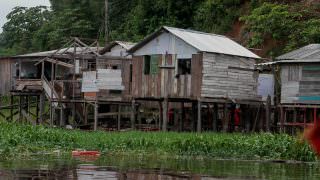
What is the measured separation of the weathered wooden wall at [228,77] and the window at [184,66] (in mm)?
1242

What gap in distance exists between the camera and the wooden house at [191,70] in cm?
2883

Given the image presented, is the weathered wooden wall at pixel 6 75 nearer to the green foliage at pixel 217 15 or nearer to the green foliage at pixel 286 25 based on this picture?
the green foliage at pixel 217 15

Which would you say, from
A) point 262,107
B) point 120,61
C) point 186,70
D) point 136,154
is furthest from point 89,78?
point 136,154

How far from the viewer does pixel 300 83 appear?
27.0m

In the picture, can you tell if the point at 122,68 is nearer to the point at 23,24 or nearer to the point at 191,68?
the point at 191,68

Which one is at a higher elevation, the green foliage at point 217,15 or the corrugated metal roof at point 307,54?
the green foliage at point 217,15

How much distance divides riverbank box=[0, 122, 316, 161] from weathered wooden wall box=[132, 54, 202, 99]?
6.50 meters

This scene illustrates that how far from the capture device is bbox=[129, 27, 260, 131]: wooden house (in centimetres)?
2883

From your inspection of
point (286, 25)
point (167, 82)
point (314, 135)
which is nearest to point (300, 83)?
point (167, 82)

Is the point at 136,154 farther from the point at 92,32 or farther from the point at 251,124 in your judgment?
the point at 92,32

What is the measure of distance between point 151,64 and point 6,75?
15897mm

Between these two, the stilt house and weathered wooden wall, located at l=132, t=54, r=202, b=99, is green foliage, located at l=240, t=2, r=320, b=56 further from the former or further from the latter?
weathered wooden wall, located at l=132, t=54, r=202, b=99

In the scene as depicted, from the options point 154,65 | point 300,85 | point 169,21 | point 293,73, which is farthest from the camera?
point 169,21

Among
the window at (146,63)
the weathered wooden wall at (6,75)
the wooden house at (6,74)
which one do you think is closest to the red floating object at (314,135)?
the window at (146,63)
